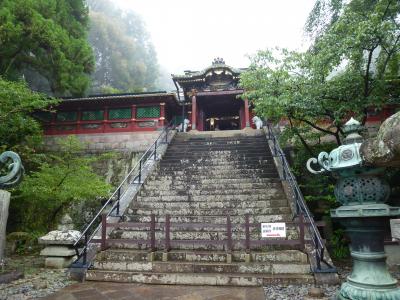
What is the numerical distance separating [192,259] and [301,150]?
6313 mm

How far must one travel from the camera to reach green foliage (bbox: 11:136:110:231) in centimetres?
870

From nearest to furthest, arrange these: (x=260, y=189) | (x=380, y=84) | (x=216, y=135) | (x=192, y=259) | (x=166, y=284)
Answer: (x=166, y=284) → (x=192, y=259) → (x=380, y=84) → (x=260, y=189) → (x=216, y=135)

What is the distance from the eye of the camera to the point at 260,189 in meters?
8.45

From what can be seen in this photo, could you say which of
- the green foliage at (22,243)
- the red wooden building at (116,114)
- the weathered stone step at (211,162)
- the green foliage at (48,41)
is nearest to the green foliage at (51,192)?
the green foliage at (22,243)

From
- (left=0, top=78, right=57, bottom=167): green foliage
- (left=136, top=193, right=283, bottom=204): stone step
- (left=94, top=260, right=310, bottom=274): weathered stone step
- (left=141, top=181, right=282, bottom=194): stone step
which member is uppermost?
(left=0, top=78, right=57, bottom=167): green foliage

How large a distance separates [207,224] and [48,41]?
490 inches

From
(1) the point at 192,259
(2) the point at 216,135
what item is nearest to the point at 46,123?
(2) the point at 216,135

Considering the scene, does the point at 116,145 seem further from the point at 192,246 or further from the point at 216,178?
the point at 192,246

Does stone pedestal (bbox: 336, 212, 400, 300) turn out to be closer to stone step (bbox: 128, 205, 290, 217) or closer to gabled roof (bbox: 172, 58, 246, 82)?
stone step (bbox: 128, 205, 290, 217)

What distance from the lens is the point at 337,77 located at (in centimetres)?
795

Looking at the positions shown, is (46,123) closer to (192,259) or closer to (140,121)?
(140,121)

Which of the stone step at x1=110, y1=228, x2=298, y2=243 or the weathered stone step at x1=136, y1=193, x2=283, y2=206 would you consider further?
the weathered stone step at x1=136, y1=193, x2=283, y2=206

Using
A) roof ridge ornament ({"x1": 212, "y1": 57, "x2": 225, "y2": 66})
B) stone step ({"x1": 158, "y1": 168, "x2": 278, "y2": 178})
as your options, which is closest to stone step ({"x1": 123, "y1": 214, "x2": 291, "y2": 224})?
stone step ({"x1": 158, "y1": 168, "x2": 278, "y2": 178})

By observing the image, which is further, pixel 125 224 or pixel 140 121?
pixel 140 121
